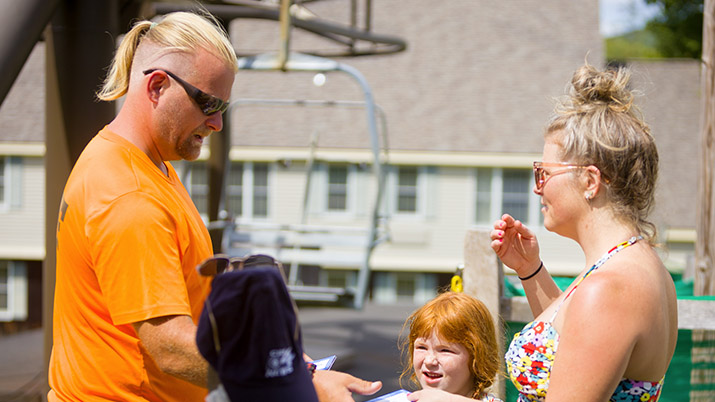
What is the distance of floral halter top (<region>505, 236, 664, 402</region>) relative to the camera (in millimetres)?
1850

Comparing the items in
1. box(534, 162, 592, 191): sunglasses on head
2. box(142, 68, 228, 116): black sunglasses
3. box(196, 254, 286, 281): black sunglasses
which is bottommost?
box(196, 254, 286, 281): black sunglasses

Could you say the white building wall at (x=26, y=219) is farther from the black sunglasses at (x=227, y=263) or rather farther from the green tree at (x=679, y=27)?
the green tree at (x=679, y=27)

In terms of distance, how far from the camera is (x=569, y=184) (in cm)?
196

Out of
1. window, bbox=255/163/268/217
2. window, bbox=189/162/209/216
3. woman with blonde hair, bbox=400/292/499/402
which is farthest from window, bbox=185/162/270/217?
woman with blonde hair, bbox=400/292/499/402

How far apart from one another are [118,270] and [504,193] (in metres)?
18.5

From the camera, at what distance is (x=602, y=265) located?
1.85 m

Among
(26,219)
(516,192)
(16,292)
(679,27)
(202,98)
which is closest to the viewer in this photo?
(202,98)

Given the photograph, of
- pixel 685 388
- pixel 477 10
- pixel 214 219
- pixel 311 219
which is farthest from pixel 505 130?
pixel 685 388

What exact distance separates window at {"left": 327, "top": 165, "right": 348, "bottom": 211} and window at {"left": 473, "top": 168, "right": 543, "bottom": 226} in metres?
3.54

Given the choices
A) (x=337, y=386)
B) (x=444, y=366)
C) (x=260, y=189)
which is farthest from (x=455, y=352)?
(x=260, y=189)

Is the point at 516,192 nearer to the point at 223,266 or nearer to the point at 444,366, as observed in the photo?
the point at 444,366

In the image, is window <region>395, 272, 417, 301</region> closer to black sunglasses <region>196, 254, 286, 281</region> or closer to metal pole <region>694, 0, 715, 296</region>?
metal pole <region>694, 0, 715, 296</region>

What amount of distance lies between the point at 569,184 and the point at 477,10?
64.9 feet

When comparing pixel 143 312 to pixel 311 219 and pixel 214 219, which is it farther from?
pixel 311 219
